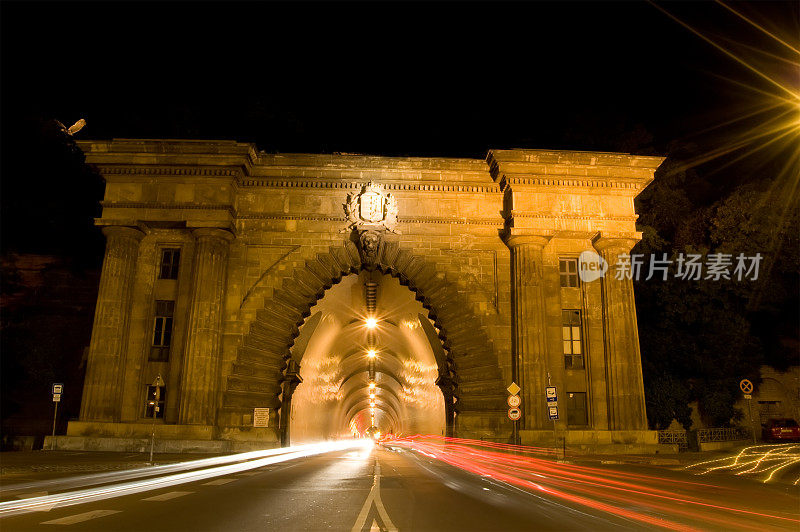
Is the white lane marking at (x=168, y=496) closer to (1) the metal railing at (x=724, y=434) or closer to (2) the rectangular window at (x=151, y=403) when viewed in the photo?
(2) the rectangular window at (x=151, y=403)

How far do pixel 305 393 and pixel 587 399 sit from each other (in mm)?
15986

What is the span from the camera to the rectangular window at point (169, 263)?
2841cm

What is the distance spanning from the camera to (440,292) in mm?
27688

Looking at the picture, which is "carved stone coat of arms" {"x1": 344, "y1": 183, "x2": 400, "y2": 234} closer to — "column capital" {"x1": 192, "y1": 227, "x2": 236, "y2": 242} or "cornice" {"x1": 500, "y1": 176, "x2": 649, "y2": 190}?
"cornice" {"x1": 500, "y1": 176, "x2": 649, "y2": 190}

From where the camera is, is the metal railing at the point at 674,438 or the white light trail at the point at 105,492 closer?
the white light trail at the point at 105,492

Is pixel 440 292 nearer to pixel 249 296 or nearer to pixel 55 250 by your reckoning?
pixel 249 296

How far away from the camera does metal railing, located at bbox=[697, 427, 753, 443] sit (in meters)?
30.2

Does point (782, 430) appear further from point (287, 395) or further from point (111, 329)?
point (111, 329)

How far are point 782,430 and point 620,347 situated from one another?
12803mm

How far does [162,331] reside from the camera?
27609mm

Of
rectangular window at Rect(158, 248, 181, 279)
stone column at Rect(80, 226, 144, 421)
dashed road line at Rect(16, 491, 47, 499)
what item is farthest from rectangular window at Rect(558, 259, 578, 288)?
dashed road line at Rect(16, 491, 47, 499)

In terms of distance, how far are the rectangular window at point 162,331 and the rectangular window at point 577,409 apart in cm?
1729

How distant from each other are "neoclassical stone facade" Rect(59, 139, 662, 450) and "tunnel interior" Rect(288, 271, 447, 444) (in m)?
3.35

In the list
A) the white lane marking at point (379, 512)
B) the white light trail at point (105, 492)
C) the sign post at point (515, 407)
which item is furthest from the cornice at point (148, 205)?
the white lane marking at point (379, 512)
